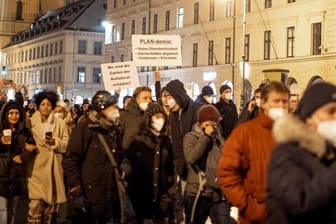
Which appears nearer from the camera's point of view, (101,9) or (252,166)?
(252,166)

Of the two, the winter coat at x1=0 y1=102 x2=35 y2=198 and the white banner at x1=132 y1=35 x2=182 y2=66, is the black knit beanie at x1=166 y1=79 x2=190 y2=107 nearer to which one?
the winter coat at x1=0 y1=102 x2=35 y2=198

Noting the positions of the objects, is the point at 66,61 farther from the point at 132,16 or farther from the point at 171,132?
the point at 171,132

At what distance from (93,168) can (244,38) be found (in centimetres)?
3986

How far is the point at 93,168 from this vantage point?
705cm

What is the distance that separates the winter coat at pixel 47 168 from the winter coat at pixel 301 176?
494 cm

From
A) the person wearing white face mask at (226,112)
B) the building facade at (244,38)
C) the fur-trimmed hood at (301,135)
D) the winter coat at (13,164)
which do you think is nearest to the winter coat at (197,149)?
the winter coat at (13,164)

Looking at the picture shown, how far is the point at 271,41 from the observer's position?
153 feet

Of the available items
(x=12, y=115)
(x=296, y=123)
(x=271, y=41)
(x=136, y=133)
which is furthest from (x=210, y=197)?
(x=271, y=41)

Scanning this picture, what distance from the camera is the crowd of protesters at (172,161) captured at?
3.88 m

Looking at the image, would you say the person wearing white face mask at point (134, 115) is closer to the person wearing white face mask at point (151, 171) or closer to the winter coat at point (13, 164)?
the person wearing white face mask at point (151, 171)

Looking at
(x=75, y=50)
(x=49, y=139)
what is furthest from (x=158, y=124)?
(x=75, y=50)

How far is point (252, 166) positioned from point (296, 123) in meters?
1.58

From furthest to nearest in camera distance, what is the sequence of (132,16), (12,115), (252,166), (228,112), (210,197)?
(132,16), (228,112), (12,115), (210,197), (252,166)

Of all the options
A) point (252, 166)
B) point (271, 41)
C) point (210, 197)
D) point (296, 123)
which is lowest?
point (210, 197)
